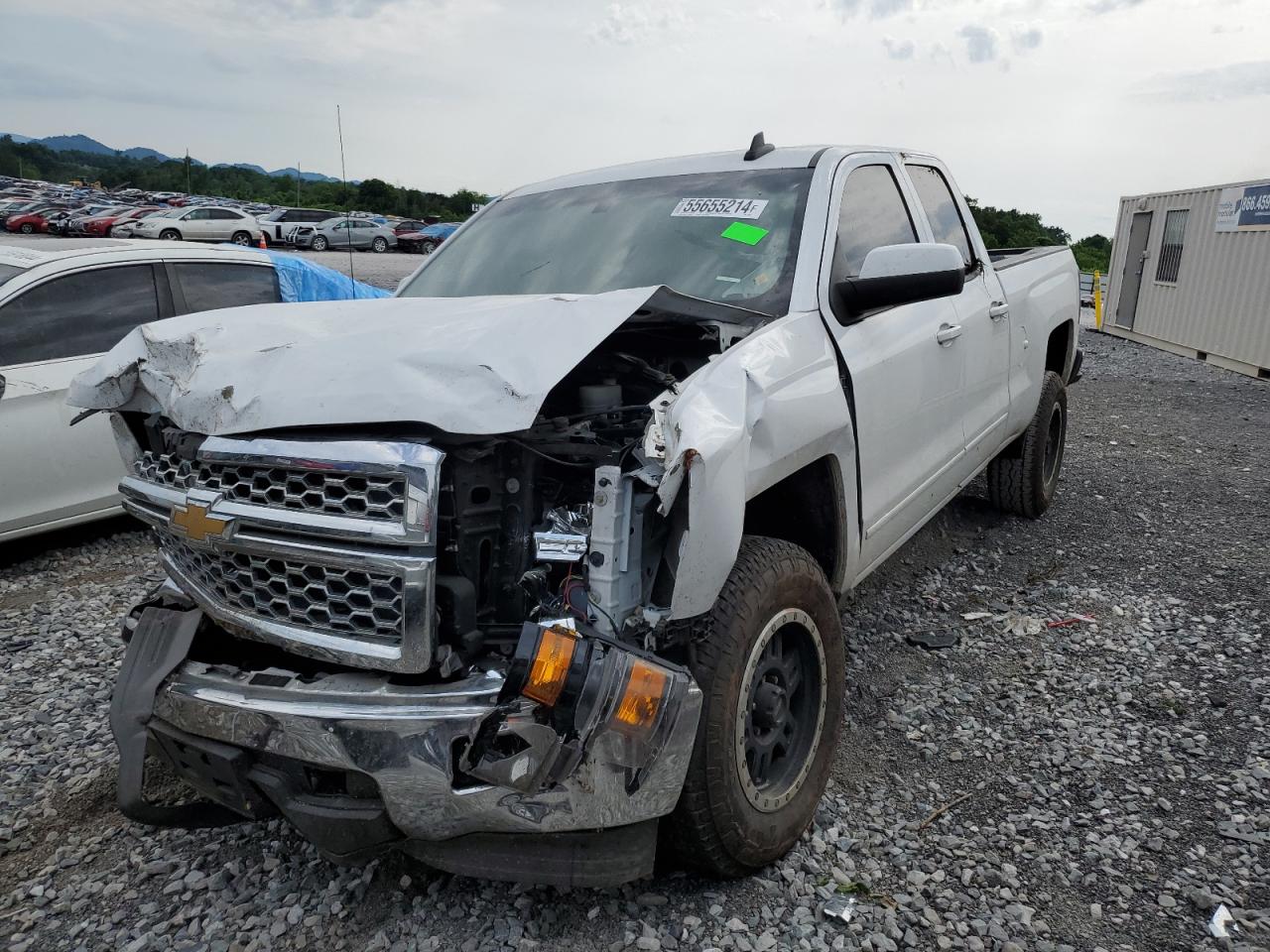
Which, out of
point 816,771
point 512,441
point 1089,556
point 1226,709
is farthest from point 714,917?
point 1089,556

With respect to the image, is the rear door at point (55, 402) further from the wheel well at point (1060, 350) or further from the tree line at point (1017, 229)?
the tree line at point (1017, 229)

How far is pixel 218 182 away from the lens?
7088 centimetres

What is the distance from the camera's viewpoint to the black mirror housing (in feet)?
9.71

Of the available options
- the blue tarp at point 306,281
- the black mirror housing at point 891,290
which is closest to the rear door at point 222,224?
the blue tarp at point 306,281

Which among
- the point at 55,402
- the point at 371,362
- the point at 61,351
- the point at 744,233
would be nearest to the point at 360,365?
the point at 371,362

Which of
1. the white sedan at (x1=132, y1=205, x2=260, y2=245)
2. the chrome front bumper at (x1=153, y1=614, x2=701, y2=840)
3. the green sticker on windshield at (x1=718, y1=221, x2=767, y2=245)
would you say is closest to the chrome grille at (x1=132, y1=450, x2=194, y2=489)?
the chrome front bumper at (x1=153, y1=614, x2=701, y2=840)

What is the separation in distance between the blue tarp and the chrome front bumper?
4.56m

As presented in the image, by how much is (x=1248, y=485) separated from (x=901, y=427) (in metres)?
4.60

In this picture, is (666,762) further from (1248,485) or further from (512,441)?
(1248,485)

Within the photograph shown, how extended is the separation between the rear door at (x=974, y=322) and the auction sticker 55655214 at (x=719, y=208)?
42.7 inches

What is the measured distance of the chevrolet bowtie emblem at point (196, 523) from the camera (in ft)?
7.22

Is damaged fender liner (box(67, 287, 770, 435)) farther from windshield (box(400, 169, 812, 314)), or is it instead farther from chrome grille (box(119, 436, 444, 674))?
windshield (box(400, 169, 812, 314))

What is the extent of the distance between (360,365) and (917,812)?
2.09m

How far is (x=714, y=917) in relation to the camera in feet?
7.97
